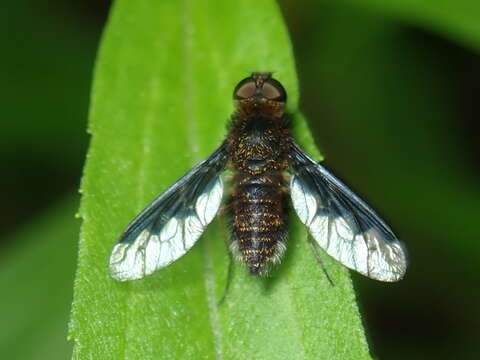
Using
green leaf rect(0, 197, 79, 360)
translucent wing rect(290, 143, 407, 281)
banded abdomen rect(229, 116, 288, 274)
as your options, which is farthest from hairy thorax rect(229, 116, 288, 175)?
green leaf rect(0, 197, 79, 360)

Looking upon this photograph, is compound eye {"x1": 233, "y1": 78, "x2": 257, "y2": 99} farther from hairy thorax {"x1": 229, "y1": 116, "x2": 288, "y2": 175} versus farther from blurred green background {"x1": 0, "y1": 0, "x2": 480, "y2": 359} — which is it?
blurred green background {"x1": 0, "y1": 0, "x2": 480, "y2": 359}

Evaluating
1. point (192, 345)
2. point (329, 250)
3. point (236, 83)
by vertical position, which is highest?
point (236, 83)

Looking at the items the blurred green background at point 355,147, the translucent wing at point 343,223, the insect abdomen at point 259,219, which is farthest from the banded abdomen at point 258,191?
the blurred green background at point 355,147

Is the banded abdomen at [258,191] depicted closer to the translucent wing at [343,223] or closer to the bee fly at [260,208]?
the bee fly at [260,208]

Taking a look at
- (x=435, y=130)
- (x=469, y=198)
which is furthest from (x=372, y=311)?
(x=435, y=130)

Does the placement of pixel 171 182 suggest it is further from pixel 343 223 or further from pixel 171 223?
pixel 343 223

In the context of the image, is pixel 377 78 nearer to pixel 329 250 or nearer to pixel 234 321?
pixel 329 250
